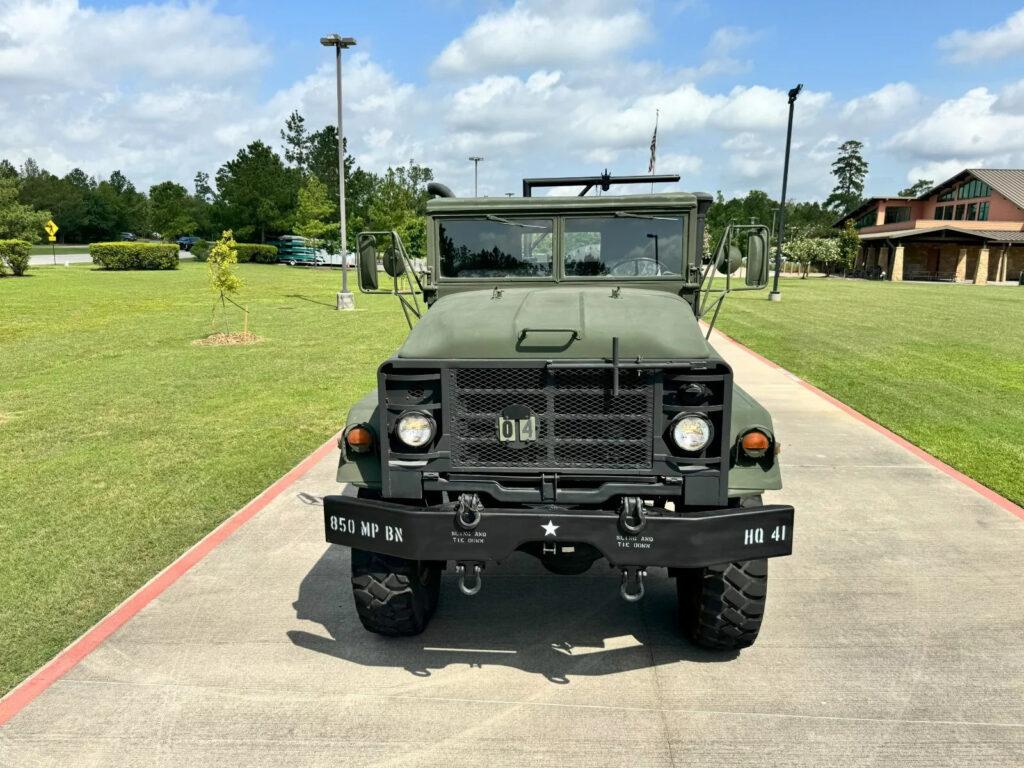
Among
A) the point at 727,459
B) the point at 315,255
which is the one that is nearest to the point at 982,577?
the point at 727,459

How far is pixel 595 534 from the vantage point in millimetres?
3492

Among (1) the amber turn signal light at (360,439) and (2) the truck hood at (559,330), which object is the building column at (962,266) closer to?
Result: (2) the truck hood at (559,330)

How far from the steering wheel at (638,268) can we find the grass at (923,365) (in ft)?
13.6

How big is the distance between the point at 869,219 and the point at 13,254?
6688 cm

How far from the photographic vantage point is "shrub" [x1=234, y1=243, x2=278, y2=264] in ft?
196

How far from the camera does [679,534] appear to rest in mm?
3434

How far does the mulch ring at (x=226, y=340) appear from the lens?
1586 centimetres

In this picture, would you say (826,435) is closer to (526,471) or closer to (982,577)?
(982,577)

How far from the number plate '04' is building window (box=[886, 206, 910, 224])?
72.9 meters

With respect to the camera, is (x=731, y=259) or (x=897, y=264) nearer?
(x=731, y=259)

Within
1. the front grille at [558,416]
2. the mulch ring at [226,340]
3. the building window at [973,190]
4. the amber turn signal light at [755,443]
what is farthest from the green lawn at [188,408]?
the building window at [973,190]

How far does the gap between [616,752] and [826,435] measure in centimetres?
648

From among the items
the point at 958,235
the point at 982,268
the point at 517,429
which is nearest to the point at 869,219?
the point at 958,235

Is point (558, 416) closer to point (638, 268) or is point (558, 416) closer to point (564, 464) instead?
point (564, 464)
